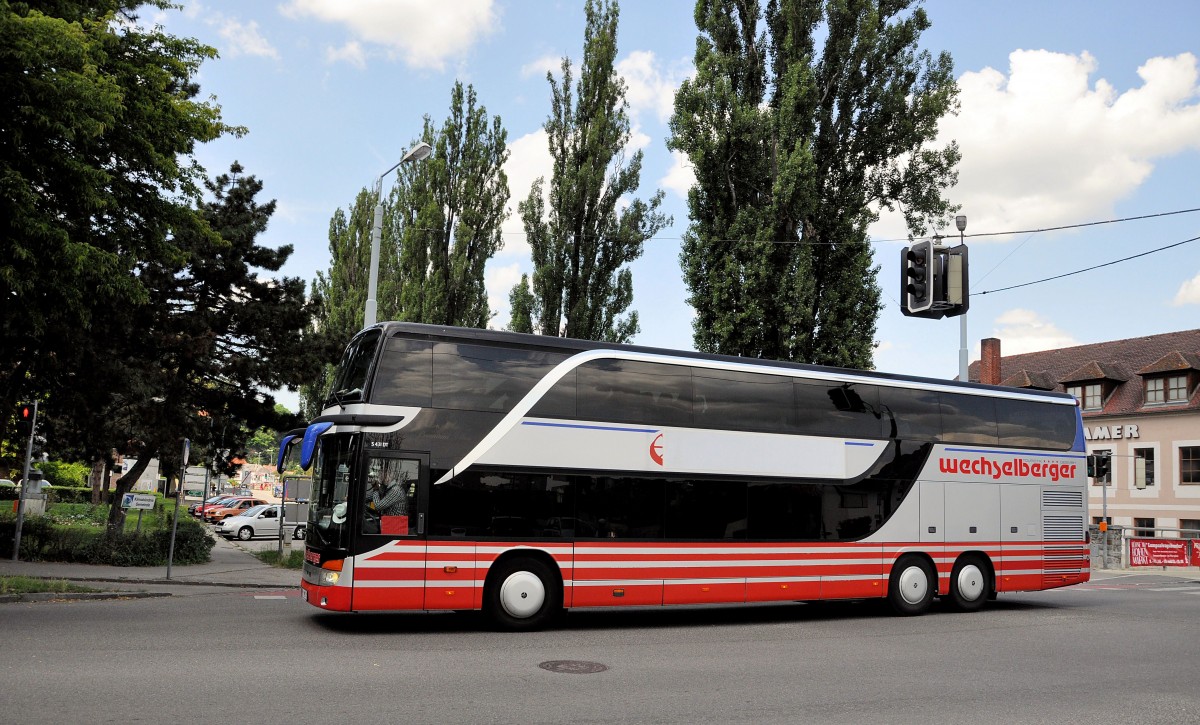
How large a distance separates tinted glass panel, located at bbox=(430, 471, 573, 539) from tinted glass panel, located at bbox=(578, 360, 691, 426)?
1.16 meters

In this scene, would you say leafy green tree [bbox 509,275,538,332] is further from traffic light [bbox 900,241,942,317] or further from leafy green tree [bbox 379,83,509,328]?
traffic light [bbox 900,241,942,317]

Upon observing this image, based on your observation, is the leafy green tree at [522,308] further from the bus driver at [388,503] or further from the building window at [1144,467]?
the building window at [1144,467]

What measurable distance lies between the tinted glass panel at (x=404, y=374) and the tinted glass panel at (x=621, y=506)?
8.12 feet

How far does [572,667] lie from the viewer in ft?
32.7

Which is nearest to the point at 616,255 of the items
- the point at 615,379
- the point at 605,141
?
the point at 605,141

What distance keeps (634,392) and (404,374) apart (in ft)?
10.7

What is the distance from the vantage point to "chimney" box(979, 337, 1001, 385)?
51.7 m

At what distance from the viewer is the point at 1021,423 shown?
696 inches

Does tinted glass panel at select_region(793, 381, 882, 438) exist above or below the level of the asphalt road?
above

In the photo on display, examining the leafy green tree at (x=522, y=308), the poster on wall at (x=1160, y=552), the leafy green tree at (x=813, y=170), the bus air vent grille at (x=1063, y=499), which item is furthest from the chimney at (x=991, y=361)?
the bus air vent grille at (x=1063, y=499)

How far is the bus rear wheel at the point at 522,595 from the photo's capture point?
1280 centimetres

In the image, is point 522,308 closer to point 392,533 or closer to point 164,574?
point 164,574

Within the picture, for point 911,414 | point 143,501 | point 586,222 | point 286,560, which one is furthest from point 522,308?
point 911,414

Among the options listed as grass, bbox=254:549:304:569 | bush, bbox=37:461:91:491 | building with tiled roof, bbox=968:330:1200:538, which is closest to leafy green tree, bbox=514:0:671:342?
grass, bbox=254:549:304:569
